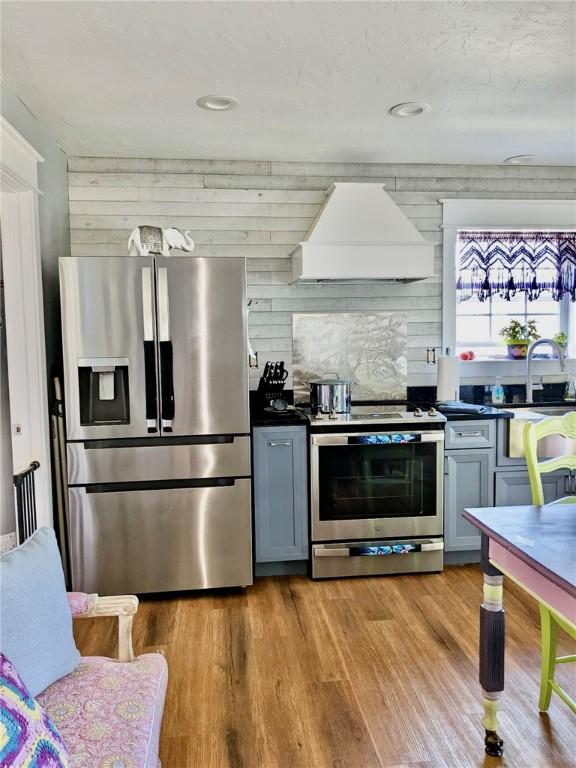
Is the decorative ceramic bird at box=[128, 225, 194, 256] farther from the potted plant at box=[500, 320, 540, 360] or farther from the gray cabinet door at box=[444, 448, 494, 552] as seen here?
the potted plant at box=[500, 320, 540, 360]

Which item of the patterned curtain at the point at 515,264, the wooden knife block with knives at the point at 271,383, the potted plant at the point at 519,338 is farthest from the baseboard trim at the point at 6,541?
the potted plant at the point at 519,338

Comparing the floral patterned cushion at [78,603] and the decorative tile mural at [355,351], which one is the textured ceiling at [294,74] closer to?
the decorative tile mural at [355,351]

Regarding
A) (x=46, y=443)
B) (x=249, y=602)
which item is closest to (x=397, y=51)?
(x=46, y=443)

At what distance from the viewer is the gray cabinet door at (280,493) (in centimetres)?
348

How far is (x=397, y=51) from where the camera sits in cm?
241

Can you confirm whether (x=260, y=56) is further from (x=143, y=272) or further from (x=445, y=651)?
(x=445, y=651)

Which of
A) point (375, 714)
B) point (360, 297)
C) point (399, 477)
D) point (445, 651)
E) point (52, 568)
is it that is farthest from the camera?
point (360, 297)

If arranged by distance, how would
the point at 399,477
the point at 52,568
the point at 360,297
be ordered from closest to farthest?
the point at 52,568, the point at 399,477, the point at 360,297

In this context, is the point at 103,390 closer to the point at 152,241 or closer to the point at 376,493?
the point at 152,241

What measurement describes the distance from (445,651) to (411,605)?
49cm

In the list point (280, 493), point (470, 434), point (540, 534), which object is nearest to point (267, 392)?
point (280, 493)

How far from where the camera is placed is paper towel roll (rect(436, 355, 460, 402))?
397 cm

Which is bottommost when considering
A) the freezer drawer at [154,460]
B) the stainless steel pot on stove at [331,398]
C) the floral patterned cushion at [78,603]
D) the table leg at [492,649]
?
the table leg at [492,649]

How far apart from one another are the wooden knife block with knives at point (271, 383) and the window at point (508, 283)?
A: 4.51 feet
